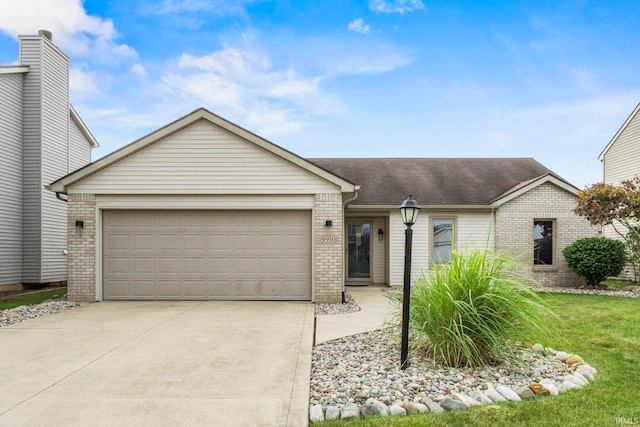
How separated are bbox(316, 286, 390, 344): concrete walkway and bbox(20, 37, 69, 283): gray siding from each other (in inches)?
423

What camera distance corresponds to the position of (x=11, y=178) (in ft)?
43.3

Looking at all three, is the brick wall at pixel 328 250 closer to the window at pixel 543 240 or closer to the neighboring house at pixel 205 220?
the neighboring house at pixel 205 220

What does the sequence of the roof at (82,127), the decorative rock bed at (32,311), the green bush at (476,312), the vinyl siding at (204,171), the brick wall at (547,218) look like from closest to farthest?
the green bush at (476,312)
the decorative rock bed at (32,311)
the vinyl siding at (204,171)
the brick wall at (547,218)
the roof at (82,127)

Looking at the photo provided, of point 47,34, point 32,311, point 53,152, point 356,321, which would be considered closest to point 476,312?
point 356,321

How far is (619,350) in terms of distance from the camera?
5.66 m

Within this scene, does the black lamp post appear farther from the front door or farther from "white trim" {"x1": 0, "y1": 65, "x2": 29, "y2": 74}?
"white trim" {"x1": 0, "y1": 65, "x2": 29, "y2": 74}

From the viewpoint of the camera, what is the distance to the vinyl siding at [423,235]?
13461 millimetres

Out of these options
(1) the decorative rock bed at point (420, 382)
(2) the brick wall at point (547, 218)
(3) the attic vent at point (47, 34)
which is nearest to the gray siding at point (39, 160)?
(3) the attic vent at point (47, 34)

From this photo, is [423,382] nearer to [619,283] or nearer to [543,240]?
[543,240]

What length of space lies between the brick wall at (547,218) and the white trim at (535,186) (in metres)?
0.15

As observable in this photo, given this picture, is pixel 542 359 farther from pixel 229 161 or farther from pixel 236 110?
pixel 236 110

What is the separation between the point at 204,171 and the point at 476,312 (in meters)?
7.43

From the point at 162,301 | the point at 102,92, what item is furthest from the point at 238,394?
the point at 102,92

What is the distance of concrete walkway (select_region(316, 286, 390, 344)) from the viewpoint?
6.75 m
